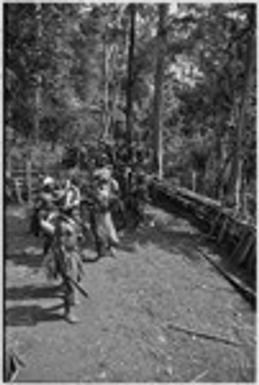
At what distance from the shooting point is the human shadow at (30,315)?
6.09 meters

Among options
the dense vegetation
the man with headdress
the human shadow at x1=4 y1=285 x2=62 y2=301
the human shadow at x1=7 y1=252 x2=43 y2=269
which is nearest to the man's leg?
the human shadow at x1=4 y1=285 x2=62 y2=301

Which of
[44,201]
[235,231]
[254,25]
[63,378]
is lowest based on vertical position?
[63,378]

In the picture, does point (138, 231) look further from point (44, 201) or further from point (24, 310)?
point (24, 310)

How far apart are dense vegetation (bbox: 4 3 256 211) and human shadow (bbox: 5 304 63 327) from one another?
3.40 m

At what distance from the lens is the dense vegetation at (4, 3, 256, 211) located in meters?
9.07

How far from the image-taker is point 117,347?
5594 mm

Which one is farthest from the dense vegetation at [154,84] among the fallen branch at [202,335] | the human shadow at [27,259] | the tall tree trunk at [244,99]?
the fallen branch at [202,335]

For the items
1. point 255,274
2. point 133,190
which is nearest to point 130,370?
point 255,274

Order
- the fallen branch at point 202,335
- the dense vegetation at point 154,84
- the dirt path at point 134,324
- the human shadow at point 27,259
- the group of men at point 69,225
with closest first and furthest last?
the dirt path at point 134,324, the fallen branch at point 202,335, the group of men at point 69,225, the human shadow at point 27,259, the dense vegetation at point 154,84

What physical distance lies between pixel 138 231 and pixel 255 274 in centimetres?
391

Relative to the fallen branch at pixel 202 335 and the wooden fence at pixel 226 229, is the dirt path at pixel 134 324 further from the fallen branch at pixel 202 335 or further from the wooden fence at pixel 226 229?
the wooden fence at pixel 226 229

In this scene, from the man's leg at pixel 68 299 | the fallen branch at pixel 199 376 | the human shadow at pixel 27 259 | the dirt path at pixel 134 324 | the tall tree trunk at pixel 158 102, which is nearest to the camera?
the fallen branch at pixel 199 376

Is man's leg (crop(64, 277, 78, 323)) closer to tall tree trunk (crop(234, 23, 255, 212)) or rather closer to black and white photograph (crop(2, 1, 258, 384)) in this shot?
black and white photograph (crop(2, 1, 258, 384))

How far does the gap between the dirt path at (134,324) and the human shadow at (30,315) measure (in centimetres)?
2
